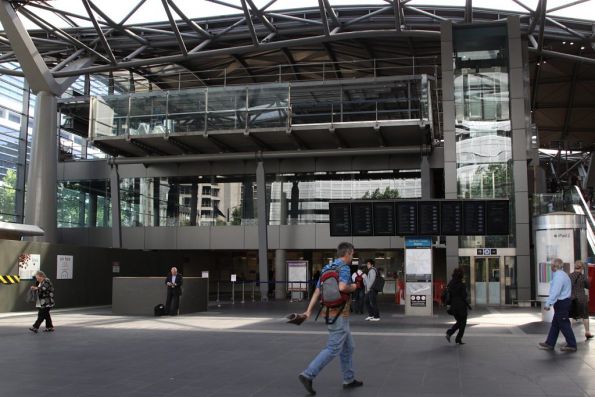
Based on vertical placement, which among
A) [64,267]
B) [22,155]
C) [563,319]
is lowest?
[563,319]

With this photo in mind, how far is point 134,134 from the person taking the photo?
32469 millimetres

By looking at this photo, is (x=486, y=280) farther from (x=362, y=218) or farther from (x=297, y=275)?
(x=297, y=275)

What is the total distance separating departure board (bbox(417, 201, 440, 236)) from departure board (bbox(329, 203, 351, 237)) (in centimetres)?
241

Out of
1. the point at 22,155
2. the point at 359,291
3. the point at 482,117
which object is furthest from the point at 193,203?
the point at 359,291

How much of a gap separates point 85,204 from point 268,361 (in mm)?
31096

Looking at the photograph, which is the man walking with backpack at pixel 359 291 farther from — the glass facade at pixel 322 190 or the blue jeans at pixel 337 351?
the glass facade at pixel 322 190

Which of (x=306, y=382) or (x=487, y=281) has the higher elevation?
(x=487, y=281)

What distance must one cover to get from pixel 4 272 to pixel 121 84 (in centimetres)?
2577

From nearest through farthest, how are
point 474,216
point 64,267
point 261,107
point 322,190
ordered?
point 474,216
point 64,267
point 261,107
point 322,190

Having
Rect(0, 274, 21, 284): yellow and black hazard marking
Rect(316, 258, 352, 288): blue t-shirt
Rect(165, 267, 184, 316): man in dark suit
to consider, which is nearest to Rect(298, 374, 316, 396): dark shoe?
Rect(316, 258, 352, 288): blue t-shirt

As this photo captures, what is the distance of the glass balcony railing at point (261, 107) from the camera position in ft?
100

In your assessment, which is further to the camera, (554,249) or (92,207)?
(92,207)

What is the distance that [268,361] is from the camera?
1029cm

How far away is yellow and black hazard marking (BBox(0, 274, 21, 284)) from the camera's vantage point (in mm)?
21031
